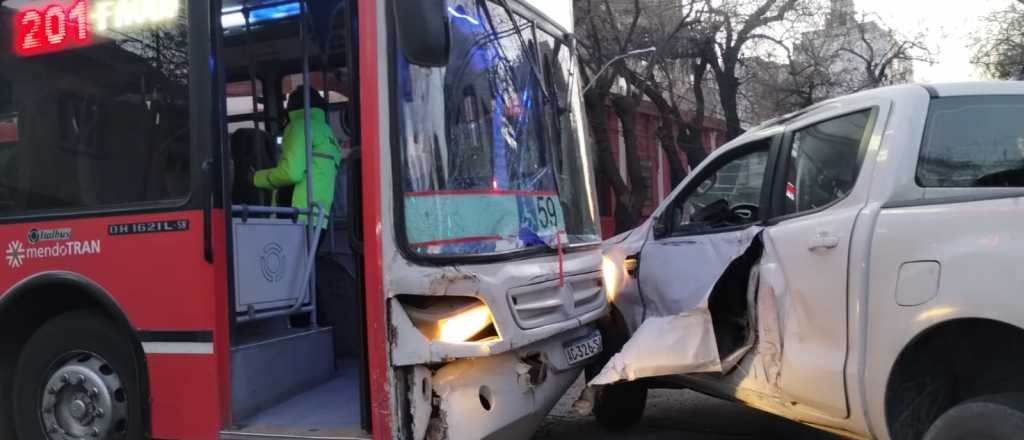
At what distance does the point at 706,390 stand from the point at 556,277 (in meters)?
1.15

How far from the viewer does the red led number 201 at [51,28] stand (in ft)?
15.9

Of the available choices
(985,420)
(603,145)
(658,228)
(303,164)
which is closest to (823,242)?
(985,420)

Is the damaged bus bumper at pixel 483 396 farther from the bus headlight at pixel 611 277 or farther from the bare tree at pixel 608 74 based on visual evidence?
the bare tree at pixel 608 74

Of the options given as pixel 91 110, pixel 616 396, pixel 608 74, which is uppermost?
pixel 608 74

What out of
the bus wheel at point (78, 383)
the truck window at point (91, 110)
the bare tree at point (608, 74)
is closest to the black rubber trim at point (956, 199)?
the truck window at point (91, 110)

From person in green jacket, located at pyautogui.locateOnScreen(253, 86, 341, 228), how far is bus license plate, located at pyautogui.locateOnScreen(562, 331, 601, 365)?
6.28 ft

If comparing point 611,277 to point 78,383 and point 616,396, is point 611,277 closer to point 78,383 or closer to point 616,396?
point 616,396

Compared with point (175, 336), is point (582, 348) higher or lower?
lower

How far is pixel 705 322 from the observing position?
439 cm

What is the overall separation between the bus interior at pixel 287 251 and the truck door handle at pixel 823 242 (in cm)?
212

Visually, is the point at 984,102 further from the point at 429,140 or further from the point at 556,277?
the point at 429,140

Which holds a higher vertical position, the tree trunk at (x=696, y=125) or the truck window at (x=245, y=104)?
the tree trunk at (x=696, y=125)

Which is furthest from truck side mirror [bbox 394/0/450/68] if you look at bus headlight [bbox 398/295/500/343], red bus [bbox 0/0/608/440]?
bus headlight [bbox 398/295/500/343]

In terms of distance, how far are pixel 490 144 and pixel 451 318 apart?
0.98 metres
